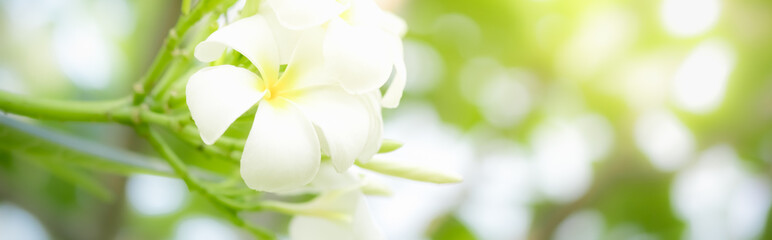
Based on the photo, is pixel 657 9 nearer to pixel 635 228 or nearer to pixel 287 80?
pixel 635 228

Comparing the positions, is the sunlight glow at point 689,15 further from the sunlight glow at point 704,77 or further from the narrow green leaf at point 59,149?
the narrow green leaf at point 59,149

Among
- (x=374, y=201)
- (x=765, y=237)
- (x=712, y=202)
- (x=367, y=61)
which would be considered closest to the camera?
(x=367, y=61)

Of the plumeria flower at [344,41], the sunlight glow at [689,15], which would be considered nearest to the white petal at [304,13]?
the plumeria flower at [344,41]

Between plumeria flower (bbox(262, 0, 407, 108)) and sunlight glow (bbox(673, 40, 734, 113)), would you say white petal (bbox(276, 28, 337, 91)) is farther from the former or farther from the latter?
sunlight glow (bbox(673, 40, 734, 113))

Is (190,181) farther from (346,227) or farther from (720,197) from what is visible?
(720,197)

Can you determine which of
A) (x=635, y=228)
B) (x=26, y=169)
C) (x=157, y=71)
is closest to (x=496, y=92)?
(x=635, y=228)

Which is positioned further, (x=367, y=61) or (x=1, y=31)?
(x=1, y=31)

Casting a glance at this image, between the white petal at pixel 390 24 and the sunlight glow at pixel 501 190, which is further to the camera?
the sunlight glow at pixel 501 190
